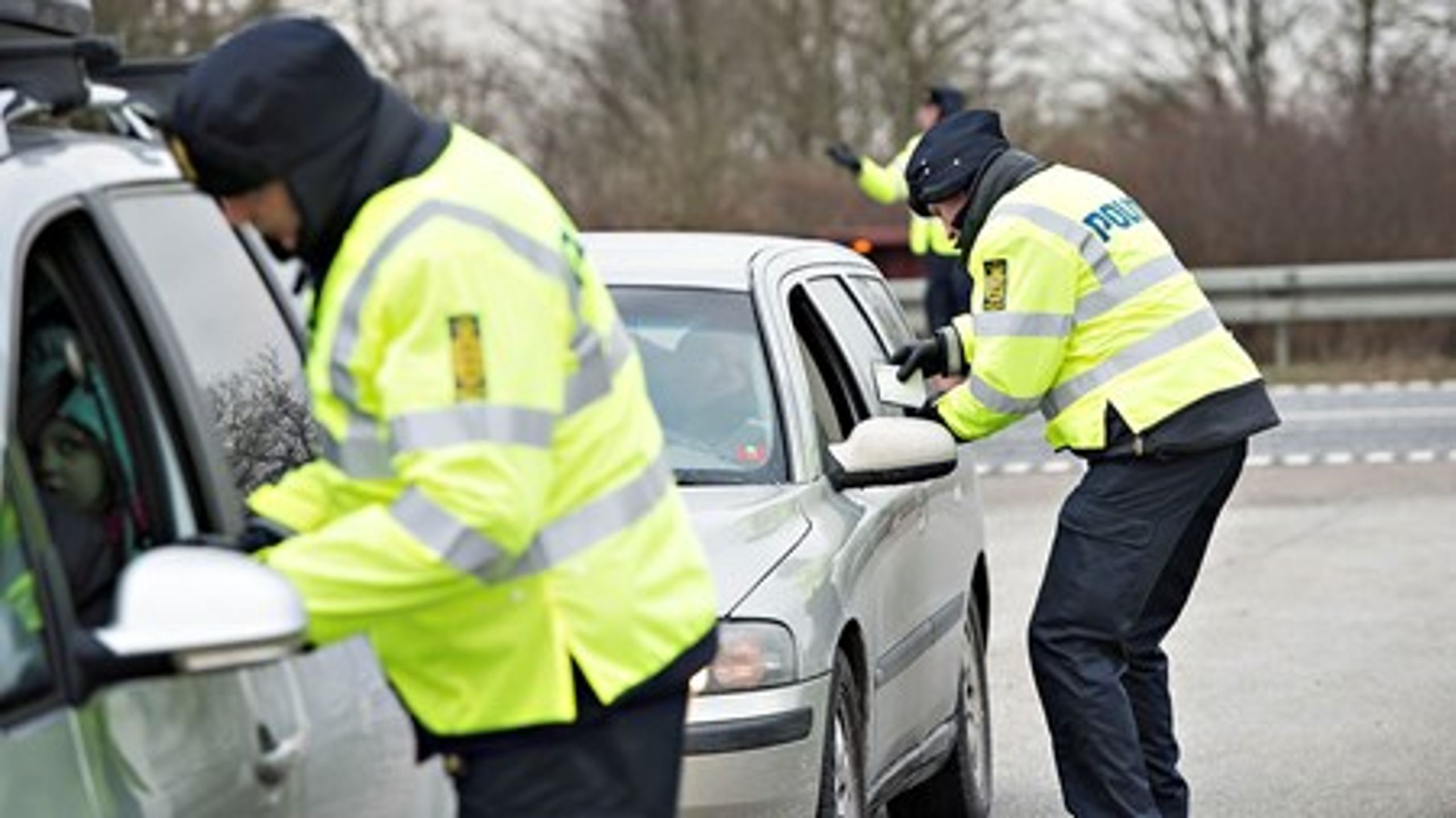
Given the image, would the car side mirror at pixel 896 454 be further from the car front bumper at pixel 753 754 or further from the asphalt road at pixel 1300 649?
the asphalt road at pixel 1300 649

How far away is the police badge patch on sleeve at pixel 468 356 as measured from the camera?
373 cm

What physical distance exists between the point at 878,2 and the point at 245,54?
113 feet

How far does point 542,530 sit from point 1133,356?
13.9 feet

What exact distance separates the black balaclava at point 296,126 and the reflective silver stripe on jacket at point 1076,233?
4.16 meters

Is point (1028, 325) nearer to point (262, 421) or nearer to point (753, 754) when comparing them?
point (753, 754)

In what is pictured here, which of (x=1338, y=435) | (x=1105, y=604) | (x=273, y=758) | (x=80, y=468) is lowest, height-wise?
(x=1338, y=435)

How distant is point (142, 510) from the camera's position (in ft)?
13.2

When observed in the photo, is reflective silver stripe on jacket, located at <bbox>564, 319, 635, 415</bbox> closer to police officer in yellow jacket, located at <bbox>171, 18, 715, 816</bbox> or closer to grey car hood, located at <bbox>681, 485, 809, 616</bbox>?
police officer in yellow jacket, located at <bbox>171, 18, 715, 816</bbox>

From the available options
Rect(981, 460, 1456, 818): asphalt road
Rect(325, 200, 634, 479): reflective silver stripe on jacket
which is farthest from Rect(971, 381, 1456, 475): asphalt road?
Rect(325, 200, 634, 479): reflective silver stripe on jacket

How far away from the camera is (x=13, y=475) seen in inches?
142

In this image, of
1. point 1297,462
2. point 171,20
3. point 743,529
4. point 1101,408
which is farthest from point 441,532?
point 171,20

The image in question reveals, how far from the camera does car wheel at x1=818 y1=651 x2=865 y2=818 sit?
22.9 ft

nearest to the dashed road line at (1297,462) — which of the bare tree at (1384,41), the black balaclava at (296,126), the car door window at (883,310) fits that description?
the car door window at (883,310)

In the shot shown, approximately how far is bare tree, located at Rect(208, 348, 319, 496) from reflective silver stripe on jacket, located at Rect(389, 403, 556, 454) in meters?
0.72
